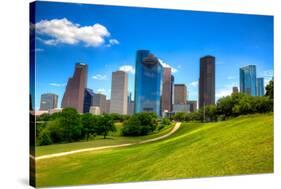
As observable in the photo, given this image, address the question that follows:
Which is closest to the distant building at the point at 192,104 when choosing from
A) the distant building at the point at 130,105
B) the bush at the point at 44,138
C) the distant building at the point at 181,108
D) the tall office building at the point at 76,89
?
the distant building at the point at 181,108

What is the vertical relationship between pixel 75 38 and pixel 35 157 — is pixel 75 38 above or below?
above

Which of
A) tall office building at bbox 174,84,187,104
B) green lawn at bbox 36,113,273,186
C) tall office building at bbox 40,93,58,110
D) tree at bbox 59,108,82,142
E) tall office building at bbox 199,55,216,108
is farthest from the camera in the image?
tall office building at bbox 199,55,216,108

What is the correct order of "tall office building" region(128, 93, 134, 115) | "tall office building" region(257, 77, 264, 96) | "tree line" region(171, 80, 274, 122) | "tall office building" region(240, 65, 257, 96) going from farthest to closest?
"tall office building" region(257, 77, 264, 96) → "tall office building" region(240, 65, 257, 96) → "tree line" region(171, 80, 274, 122) → "tall office building" region(128, 93, 134, 115)

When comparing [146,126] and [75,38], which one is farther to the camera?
[146,126]

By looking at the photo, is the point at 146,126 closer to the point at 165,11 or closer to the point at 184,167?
the point at 184,167

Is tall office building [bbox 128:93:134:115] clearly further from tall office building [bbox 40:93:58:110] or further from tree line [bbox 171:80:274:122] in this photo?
tall office building [bbox 40:93:58:110]

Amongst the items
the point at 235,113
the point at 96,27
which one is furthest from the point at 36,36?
the point at 235,113

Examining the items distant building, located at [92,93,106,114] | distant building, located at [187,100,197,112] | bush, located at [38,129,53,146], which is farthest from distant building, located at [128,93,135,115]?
bush, located at [38,129,53,146]
